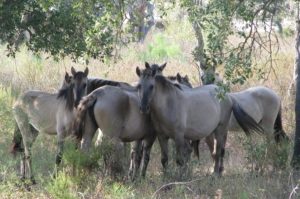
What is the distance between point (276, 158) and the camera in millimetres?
9367

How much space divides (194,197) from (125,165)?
1.50 metres

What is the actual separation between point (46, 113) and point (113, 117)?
1243mm

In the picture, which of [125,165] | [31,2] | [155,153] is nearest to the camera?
[125,165]

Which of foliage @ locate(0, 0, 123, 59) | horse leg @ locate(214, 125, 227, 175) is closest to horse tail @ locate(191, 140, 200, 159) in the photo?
horse leg @ locate(214, 125, 227, 175)

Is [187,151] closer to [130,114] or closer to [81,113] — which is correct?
[130,114]

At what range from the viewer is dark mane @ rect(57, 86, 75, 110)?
9.42 meters

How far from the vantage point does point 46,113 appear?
976cm

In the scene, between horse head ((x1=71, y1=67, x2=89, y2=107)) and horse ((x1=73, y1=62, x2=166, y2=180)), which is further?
horse head ((x1=71, y1=67, x2=89, y2=107))

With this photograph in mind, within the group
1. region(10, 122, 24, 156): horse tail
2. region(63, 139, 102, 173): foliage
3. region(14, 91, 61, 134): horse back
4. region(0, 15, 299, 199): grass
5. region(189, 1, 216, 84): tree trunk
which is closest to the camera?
region(0, 15, 299, 199): grass

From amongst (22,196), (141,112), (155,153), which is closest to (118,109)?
(141,112)

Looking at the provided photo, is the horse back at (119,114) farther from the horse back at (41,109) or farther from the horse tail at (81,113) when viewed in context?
the horse back at (41,109)

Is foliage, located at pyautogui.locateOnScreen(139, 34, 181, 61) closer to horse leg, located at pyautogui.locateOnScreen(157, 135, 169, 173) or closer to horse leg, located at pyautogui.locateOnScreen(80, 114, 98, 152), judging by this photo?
horse leg, located at pyautogui.locateOnScreen(157, 135, 169, 173)

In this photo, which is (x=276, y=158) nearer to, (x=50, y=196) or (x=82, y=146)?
(x=82, y=146)

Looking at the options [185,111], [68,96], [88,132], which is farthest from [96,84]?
[185,111]
